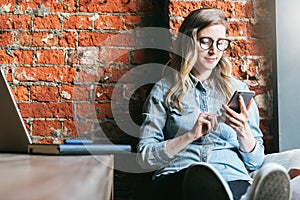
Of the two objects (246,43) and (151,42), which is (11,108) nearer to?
(151,42)

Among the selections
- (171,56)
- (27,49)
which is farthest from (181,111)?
(27,49)

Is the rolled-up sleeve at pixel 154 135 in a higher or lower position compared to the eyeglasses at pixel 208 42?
lower

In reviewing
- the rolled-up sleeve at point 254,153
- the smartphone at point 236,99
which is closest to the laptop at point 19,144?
the smartphone at point 236,99

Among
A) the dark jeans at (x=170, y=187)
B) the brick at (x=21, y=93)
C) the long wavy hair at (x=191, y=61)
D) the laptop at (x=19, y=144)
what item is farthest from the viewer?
the brick at (x=21, y=93)

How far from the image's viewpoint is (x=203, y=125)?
6.03 ft

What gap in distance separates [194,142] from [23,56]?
909 mm

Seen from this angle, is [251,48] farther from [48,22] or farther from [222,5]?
[48,22]

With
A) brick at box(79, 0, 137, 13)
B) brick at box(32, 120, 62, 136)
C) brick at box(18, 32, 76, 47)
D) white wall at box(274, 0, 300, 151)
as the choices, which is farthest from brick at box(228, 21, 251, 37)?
brick at box(32, 120, 62, 136)

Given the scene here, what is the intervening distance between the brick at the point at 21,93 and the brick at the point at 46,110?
3 centimetres

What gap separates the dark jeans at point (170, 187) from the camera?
174 cm

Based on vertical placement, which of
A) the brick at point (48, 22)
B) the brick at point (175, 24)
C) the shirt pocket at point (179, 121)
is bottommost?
the shirt pocket at point (179, 121)

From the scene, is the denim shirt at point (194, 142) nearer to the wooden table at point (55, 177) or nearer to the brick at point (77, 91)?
the brick at point (77, 91)

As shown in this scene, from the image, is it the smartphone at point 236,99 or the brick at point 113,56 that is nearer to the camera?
the smartphone at point 236,99

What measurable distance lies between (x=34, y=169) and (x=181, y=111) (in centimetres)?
103
